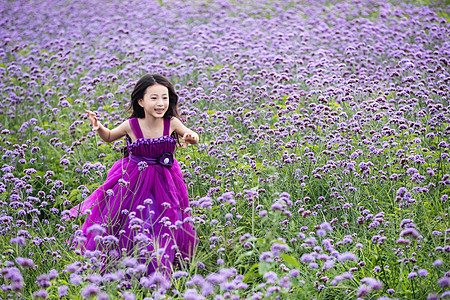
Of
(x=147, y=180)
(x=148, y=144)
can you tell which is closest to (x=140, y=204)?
(x=147, y=180)

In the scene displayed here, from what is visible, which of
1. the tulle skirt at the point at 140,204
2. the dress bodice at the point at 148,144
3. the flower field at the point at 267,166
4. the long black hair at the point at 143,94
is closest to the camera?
the flower field at the point at 267,166

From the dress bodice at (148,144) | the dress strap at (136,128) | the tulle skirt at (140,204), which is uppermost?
the dress strap at (136,128)

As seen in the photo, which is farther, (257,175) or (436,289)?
(257,175)

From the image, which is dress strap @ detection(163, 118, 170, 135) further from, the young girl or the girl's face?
the girl's face

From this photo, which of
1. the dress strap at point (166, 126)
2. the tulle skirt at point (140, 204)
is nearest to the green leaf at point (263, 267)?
the tulle skirt at point (140, 204)

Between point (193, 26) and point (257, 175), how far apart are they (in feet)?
21.9

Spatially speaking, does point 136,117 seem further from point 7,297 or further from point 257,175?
point 7,297

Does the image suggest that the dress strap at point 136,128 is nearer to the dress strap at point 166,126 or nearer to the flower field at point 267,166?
the dress strap at point 166,126

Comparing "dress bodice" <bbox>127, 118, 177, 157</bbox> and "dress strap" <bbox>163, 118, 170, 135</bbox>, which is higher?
"dress strap" <bbox>163, 118, 170, 135</bbox>

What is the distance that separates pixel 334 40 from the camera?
812cm

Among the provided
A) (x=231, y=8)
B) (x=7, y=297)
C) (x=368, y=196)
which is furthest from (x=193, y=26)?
(x=7, y=297)

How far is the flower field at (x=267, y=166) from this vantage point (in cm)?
314

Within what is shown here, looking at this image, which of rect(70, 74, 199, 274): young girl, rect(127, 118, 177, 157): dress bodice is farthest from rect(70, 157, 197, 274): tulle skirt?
rect(127, 118, 177, 157): dress bodice

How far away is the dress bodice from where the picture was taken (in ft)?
13.6
